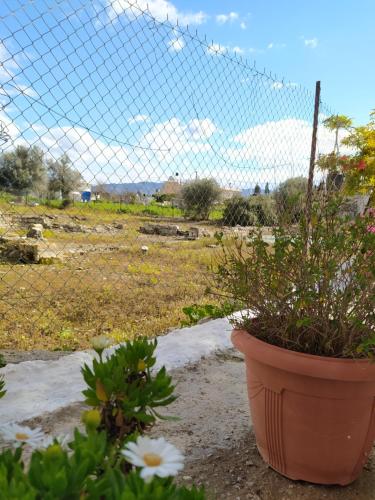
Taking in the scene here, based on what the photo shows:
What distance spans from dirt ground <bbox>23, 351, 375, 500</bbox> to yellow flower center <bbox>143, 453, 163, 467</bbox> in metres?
0.74

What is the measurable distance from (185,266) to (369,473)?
4.96 meters

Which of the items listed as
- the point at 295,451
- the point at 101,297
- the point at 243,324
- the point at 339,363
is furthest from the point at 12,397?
the point at 101,297

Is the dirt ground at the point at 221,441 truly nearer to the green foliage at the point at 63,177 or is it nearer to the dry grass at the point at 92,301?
the dry grass at the point at 92,301

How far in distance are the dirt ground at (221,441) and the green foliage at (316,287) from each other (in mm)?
430

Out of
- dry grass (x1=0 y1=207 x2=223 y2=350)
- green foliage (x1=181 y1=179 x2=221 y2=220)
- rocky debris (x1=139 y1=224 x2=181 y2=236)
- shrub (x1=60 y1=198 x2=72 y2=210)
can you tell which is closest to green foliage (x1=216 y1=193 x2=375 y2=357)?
dry grass (x1=0 y1=207 x2=223 y2=350)

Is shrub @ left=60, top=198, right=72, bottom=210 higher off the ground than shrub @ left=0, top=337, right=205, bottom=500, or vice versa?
shrub @ left=60, top=198, right=72, bottom=210

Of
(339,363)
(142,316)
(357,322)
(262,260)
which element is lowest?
(142,316)

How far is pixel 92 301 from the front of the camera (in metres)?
4.05

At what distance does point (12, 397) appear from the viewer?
72.6 inches

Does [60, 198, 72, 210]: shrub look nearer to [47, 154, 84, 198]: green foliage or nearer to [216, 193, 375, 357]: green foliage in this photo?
[47, 154, 84, 198]: green foliage

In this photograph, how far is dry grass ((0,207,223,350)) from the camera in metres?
3.18

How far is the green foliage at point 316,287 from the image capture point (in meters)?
1.40

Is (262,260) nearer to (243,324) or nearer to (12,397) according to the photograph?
(243,324)

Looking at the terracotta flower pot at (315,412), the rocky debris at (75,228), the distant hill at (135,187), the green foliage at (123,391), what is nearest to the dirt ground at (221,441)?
the terracotta flower pot at (315,412)
